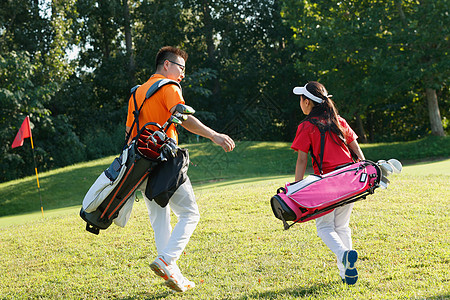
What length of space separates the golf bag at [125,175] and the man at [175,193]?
23cm

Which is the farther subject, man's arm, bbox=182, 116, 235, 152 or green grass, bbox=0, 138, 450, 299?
green grass, bbox=0, 138, 450, 299

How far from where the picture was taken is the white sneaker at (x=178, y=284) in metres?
4.43

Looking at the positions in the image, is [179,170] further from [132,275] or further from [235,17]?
[235,17]

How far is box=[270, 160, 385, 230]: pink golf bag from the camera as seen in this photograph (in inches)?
158

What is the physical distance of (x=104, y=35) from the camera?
33.0m

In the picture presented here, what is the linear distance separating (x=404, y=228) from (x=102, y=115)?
2647 centimetres

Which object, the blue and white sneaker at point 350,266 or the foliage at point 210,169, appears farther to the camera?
the foliage at point 210,169

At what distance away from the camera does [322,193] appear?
159 inches

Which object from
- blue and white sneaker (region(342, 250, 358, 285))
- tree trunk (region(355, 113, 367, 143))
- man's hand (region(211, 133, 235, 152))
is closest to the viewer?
blue and white sneaker (region(342, 250, 358, 285))

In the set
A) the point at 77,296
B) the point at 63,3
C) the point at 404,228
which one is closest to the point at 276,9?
the point at 63,3

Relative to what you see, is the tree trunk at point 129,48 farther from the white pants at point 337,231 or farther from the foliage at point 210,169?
the white pants at point 337,231

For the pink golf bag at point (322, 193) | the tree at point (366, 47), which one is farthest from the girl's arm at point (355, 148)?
the tree at point (366, 47)

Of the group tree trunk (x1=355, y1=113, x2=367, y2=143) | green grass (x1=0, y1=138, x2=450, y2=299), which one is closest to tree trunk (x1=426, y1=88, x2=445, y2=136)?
tree trunk (x1=355, y1=113, x2=367, y2=143)

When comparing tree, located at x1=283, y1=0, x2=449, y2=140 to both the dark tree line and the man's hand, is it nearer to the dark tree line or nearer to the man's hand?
the dark tree line
